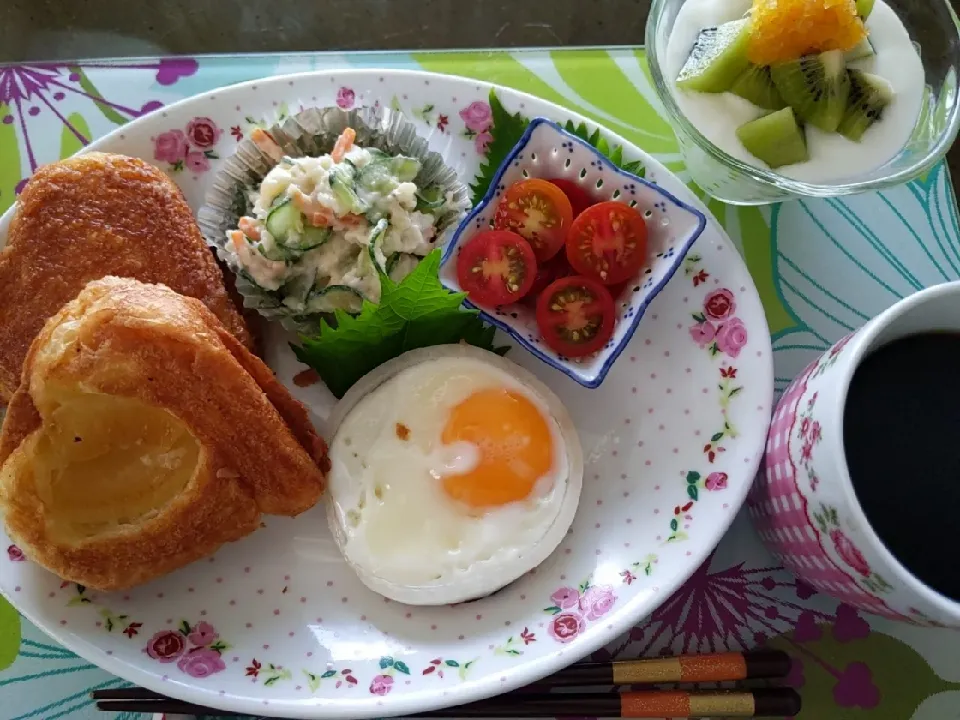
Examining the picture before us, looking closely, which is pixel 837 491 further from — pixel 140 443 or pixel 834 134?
pixel 140 443

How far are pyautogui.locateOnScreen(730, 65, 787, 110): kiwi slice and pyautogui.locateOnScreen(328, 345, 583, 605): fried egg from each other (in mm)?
1071

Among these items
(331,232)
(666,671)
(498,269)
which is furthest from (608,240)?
(666,671)

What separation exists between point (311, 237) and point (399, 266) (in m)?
0.27

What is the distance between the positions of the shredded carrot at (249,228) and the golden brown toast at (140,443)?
13.5 inches

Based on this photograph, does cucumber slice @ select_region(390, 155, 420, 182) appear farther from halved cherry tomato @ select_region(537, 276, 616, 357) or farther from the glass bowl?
the glass bowl

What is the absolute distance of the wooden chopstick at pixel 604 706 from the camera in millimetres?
1961

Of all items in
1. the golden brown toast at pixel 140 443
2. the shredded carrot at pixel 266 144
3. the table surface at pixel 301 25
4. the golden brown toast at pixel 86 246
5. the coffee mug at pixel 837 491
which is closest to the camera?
the coffee mug at pixel 837 491

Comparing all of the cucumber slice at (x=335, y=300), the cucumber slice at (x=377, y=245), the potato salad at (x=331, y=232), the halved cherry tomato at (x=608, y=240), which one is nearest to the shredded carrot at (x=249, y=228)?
the potato salad at (x=331, y=232)

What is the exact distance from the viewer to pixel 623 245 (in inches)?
83.7

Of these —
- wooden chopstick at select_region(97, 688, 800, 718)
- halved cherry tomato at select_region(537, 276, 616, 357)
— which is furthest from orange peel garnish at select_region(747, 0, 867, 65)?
wooden chopstick at select_region(97, 688, 800, 718)

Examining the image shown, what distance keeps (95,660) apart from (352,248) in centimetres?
129

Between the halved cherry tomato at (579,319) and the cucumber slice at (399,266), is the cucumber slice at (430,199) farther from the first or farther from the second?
the halved cherry tomato at (579,319)

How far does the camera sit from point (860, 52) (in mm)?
2240

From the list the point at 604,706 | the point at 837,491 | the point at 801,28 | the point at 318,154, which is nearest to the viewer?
the point at 837,491
